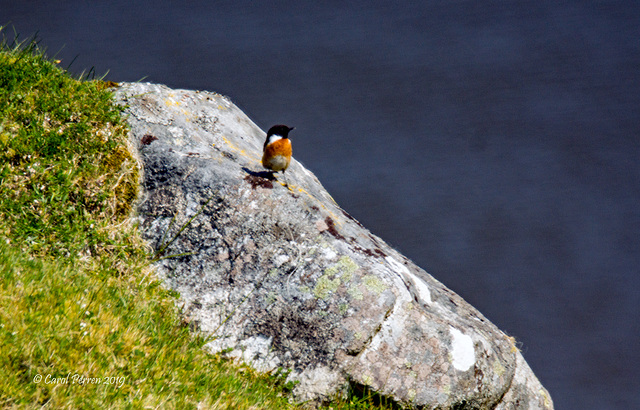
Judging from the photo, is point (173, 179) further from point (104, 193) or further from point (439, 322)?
point (439, 322)

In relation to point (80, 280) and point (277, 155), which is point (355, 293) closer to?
point (277, 155)

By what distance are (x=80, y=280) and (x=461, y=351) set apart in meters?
3.19

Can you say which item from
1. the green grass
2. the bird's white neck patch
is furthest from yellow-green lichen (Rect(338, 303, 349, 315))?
the bird's white neck patch

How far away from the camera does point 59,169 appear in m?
4.86

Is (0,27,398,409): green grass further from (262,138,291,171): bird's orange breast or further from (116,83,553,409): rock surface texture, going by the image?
(262,138,291,171): bird's orange breast

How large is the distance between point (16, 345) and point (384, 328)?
279cm

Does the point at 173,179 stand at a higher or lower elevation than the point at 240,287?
higher

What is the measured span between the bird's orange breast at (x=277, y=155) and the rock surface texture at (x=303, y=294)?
0.65 ft

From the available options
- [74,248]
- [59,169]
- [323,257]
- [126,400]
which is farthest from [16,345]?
[323,257]

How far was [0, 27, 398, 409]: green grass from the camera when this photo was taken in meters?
3.13

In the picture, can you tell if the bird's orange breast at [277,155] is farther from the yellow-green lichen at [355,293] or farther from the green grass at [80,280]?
the yellow-green lichen at [355,293]

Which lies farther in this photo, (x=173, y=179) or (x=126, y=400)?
(x=173, y=179)

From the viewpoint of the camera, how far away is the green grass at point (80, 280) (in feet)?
10.3

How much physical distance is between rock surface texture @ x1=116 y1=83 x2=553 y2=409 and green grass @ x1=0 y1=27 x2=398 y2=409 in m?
0.21
